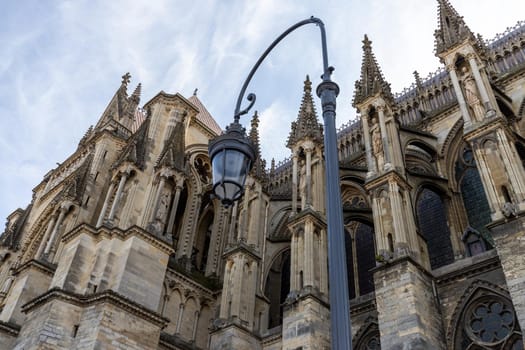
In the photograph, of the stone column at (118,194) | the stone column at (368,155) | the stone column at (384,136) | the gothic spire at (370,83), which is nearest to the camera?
the stone column at (384,136)

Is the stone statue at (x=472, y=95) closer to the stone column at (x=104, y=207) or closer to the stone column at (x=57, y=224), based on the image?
the stone column at (x=104, y=207)

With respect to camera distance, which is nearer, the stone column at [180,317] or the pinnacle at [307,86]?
the stone column at [180,317]

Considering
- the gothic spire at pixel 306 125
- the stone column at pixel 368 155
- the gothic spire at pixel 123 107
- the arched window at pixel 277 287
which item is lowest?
the arched window at pixel 277 287


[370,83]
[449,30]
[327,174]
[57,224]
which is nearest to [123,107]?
[57,224]

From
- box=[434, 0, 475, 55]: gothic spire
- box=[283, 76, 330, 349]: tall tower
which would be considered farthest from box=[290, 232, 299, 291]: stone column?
box=[434, 0, 475, 55]: gothic spire

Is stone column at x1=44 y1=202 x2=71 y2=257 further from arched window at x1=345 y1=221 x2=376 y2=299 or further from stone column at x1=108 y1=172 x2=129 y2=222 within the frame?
arched window at x1=345 y1=221 x2=376 y2=299

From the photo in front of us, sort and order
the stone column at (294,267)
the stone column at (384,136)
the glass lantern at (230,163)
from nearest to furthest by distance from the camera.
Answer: the glass lantern at (230,163)
the stone column at (294,267)
the stone column at (384,136)

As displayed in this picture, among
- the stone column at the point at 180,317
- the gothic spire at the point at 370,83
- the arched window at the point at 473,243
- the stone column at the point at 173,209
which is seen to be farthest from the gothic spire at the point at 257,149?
the arched window at the point at 473,243

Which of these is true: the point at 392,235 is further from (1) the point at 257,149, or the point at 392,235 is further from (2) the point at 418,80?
(2) the point at 418,80

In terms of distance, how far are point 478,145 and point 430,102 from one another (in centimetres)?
1023

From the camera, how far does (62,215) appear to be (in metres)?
18.7

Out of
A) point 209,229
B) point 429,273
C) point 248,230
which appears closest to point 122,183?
point 248,230

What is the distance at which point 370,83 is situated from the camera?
655 inches

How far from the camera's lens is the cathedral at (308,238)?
1118 cm
